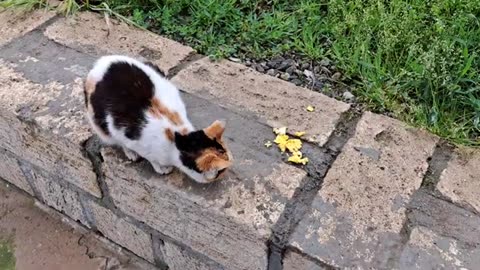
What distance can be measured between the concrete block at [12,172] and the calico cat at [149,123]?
709mm

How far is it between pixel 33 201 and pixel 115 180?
Answer: 2.57 ft

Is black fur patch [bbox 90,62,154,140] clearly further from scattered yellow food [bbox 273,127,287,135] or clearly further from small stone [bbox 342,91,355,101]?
small stone [bbox 342,91,355,101]

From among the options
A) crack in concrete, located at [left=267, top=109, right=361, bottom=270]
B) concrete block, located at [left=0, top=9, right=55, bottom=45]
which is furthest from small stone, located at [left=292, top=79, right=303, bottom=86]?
concrete block, located at [left=0, top=9, right=55, bottom=45]

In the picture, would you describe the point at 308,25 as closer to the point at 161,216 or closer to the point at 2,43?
the point at 161,216

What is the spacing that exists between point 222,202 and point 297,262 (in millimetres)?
304

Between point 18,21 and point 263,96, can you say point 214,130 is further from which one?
point 18,21

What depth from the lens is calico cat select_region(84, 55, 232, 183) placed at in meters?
1.81

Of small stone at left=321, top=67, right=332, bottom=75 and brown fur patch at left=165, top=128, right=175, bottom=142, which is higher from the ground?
brown fur patch at left=165, top=128, right=175, bottom=142

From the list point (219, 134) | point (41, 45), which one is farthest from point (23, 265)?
point (219, 134)

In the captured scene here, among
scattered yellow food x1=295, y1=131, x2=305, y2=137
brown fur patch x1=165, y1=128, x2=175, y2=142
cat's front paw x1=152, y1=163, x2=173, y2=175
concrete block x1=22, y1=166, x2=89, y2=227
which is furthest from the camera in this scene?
concrete block x1=22, y1=166, x2=89, y2=227

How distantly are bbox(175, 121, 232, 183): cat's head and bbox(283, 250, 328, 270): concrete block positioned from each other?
337 millimetres

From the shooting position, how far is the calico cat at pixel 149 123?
5.93 ft

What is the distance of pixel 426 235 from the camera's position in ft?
5.93

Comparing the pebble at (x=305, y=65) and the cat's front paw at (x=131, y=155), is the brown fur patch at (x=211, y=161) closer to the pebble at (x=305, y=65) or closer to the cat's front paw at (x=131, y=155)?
the cat's front paw at (x=131, y=155)
